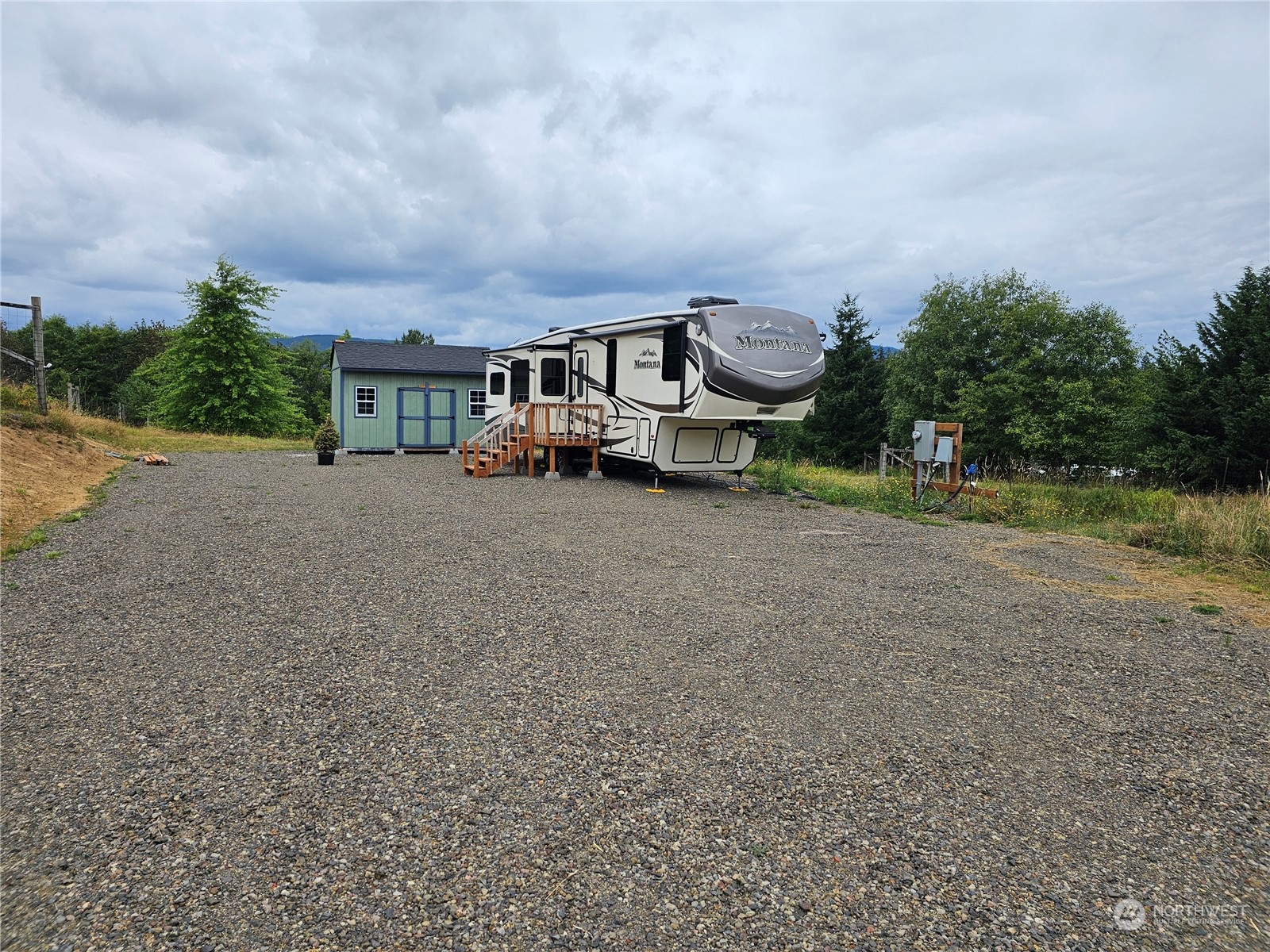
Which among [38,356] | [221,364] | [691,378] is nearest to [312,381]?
[221,364]

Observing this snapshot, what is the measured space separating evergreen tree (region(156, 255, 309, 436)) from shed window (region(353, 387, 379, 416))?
8.16 meters

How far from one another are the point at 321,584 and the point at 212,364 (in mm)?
26283

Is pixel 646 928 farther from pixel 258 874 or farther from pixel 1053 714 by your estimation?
pixel 1053 714

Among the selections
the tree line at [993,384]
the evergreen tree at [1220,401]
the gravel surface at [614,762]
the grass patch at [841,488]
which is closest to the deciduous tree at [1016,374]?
the tree line at [993,384]

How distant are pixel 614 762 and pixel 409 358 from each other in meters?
23.0

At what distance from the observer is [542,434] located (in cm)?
1616

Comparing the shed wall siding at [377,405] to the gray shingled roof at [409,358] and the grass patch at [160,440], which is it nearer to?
the gray shingled roof at [409,358]

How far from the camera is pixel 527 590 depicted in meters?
6.30

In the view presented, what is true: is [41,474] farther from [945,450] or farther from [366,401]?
[945,450]

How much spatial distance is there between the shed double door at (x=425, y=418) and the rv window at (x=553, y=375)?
8.23 meters

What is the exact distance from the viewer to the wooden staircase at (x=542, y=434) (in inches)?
624

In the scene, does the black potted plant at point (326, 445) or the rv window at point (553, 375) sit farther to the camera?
the black potted plant at point (326, 445)

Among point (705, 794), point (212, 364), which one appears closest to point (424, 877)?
point (705, 794)

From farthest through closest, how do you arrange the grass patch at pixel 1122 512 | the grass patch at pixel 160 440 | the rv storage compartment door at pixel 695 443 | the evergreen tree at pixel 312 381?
the evergreen tree at pixel 312 381
the grass patch at pixel 160 440
the rv storage compartment door at pixel 695 443
the grass patch at pixel 1122 512
